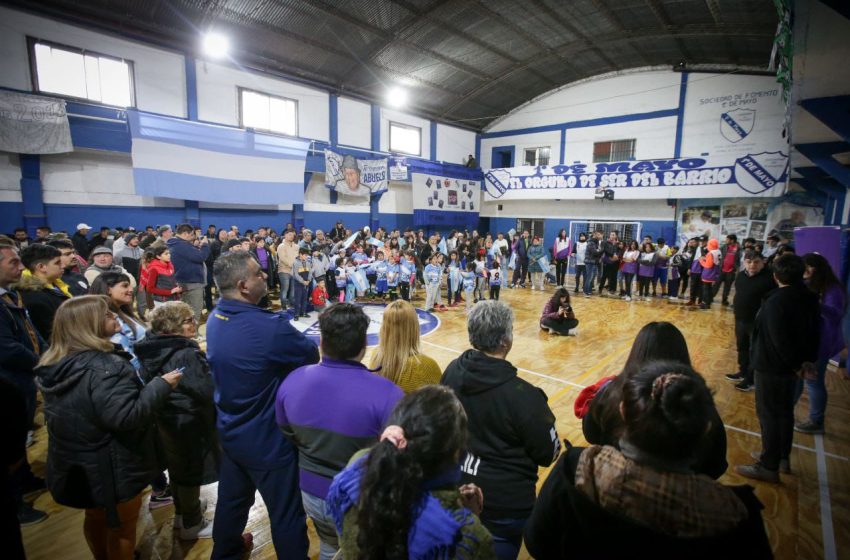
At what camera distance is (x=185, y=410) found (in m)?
2.39

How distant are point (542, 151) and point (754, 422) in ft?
55.1

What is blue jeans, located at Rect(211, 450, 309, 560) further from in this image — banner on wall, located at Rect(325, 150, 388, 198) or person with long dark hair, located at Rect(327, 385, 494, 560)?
banner on wall, located at Rect(325, 150, 388, 198)

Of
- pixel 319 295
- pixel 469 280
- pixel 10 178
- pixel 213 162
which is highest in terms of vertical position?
pixel 213 162

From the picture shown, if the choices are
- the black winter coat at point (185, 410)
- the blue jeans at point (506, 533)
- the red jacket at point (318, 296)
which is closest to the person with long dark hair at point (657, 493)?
the blue jeans at point (506, 533)

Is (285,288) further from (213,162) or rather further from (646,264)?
(646,264)

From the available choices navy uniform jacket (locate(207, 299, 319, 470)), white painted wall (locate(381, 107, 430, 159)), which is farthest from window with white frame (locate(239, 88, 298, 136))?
navy uniform jacket (locate(207, 299, 319, 470))

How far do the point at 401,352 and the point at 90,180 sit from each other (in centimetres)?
1199

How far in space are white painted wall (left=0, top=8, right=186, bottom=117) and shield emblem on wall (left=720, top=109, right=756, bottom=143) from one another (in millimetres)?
18037

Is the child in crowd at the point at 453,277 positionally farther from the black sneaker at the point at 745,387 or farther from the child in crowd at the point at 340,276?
the black sneaker at the point at 745,387

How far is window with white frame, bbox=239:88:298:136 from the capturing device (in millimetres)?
13078

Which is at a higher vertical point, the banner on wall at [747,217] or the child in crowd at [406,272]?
the banner on wall at [747,217]

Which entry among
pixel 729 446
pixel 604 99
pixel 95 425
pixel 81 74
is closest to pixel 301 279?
pixel 95 425

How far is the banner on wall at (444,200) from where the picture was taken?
17.1 meters

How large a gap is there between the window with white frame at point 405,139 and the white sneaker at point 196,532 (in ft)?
54.7
